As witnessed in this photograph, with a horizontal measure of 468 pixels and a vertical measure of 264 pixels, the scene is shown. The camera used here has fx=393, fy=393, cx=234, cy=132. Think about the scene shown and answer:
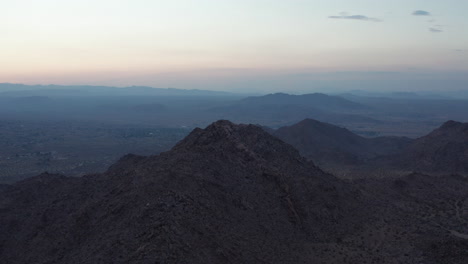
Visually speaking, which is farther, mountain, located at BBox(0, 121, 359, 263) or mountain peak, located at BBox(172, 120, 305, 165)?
mountain peak, located at BBox(172, 120, 305, 165)

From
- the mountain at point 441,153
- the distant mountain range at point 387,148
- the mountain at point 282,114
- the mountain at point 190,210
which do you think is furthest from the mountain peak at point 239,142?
the mountain at point 282,114

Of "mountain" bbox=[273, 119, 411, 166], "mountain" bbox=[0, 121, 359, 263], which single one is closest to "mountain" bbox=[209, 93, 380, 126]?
"mountain" bbox=[273, 119, 411, 166]

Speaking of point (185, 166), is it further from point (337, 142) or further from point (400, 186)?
point (337, 142)

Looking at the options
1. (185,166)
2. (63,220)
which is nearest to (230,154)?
(185,166)

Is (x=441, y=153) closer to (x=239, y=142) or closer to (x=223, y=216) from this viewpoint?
(x=239, y=142)

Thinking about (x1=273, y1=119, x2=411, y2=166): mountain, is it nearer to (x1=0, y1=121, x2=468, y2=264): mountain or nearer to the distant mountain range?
the distant mountain range

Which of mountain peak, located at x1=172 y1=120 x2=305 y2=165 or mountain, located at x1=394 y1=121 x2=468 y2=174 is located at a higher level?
mountain peak, located at x1=172 y1=120 x2=305 y2=165

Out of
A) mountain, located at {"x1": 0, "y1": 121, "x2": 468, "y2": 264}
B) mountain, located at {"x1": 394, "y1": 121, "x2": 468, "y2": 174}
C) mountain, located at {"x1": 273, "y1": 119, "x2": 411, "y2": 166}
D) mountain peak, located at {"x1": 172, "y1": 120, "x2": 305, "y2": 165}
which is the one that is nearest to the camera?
mountain, located at {"x1": 0, "y1": 121, "x2": 468, "y2": 264}
